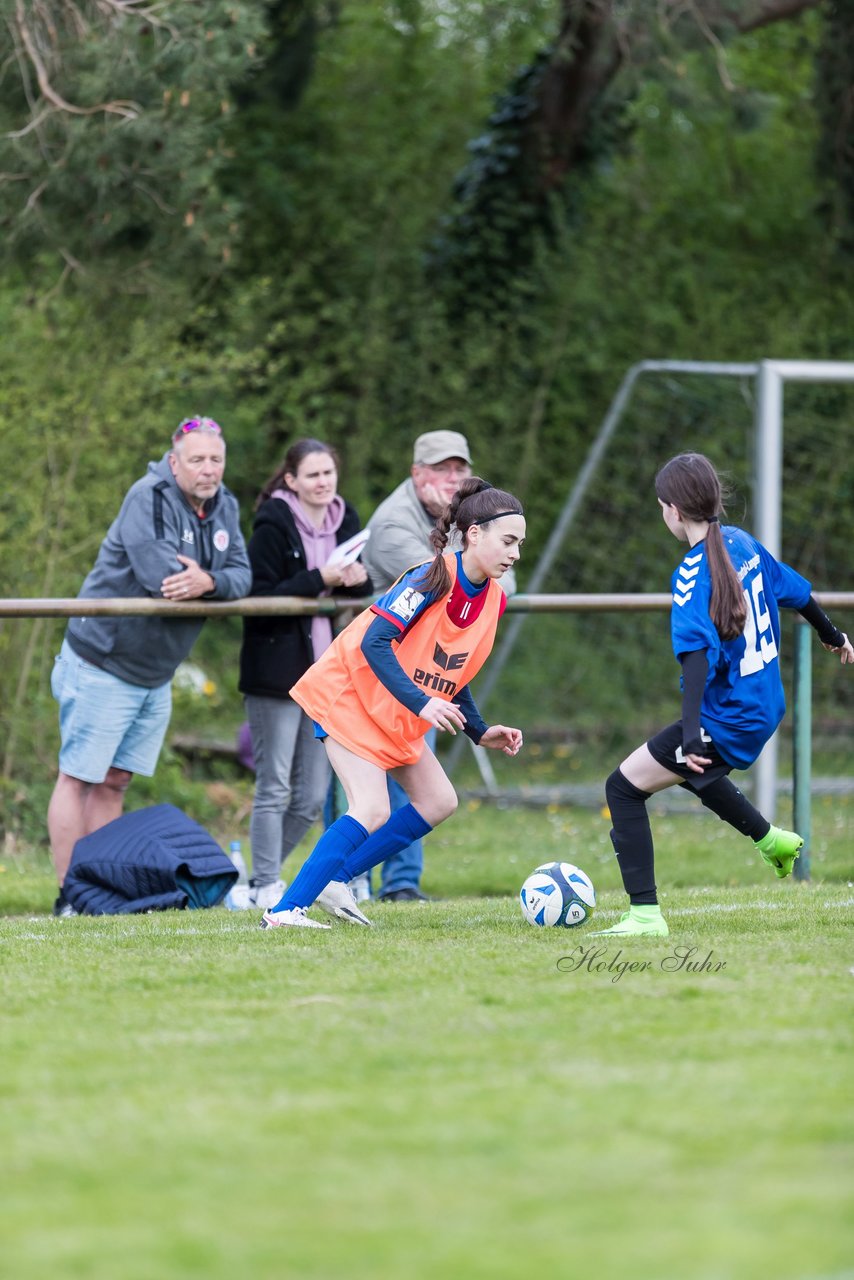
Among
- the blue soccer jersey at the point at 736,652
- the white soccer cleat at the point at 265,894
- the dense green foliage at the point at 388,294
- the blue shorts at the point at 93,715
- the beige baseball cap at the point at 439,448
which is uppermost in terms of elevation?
the dense green foliage at the point at 388,294

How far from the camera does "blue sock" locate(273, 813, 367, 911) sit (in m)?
5.60

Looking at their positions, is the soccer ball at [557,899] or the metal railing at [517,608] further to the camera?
the metal railing at [517,608]

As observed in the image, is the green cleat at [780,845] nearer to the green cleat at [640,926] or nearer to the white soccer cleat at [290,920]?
the green cleat at [640,926]

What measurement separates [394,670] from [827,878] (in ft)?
10.5

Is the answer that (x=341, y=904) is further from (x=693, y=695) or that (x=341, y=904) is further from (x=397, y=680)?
(x=693, y=695)

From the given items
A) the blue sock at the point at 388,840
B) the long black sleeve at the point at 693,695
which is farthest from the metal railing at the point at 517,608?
the long black sleeve at the point at 693,695

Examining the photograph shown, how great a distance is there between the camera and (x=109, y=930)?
18.9 feet

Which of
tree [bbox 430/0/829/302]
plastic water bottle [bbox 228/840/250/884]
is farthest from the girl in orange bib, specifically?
tree [bbox 430/0/829/302]

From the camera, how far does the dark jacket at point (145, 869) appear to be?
6551 millimetres

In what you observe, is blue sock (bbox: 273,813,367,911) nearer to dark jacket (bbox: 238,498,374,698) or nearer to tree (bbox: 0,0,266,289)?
dark jacket (bbox: 238,498,374,698)

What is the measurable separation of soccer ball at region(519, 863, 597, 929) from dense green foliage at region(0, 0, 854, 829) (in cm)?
423

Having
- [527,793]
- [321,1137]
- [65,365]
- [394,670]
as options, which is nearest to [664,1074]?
[321,1137]

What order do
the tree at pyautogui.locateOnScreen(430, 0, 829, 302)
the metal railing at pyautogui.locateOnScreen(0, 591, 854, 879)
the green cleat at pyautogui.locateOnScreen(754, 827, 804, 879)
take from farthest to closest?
the tree at pyautogui.locateOnScreen(430, 0, 829, 302), the metal railing at pyautogui.locateOnScreen(0, 591, 854, 879), the green cleat at pyautogui.locateOnScreen(754, 827, 804, 879)

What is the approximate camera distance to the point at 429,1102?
3400mm
